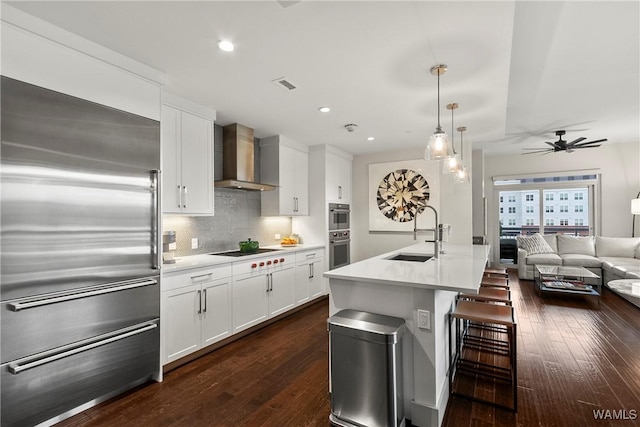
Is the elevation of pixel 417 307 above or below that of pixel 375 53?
below

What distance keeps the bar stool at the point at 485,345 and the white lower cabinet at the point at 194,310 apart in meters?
2.12

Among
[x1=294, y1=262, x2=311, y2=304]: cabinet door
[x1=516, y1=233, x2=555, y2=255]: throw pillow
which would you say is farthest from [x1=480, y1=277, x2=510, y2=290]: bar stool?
[x1=516, y1=233, x2=555, y2=255]: throw pillow

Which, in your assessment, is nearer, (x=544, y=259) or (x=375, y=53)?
(x=375, y=53)

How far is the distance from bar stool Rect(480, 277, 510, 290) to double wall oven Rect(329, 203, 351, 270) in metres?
2.27

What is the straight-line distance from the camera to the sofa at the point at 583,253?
5.25m

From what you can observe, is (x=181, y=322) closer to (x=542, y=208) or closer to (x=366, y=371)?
(x=366, y=371)

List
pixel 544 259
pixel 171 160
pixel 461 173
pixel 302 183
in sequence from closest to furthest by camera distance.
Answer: pixel 171 160
pixel 461 173
pixel 302 183
pixel 544 259

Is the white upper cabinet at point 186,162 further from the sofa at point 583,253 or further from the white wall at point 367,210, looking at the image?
the sofa at point 583,253

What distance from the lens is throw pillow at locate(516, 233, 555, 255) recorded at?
6152 millimetres

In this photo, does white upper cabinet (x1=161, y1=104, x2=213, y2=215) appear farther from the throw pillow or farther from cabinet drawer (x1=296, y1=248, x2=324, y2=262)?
the throw pillow

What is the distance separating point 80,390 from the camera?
80.2 inches

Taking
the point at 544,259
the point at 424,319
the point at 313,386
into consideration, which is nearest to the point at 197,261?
the point at 313,386

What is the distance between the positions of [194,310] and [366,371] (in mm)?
1746

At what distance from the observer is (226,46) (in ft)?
7.02
